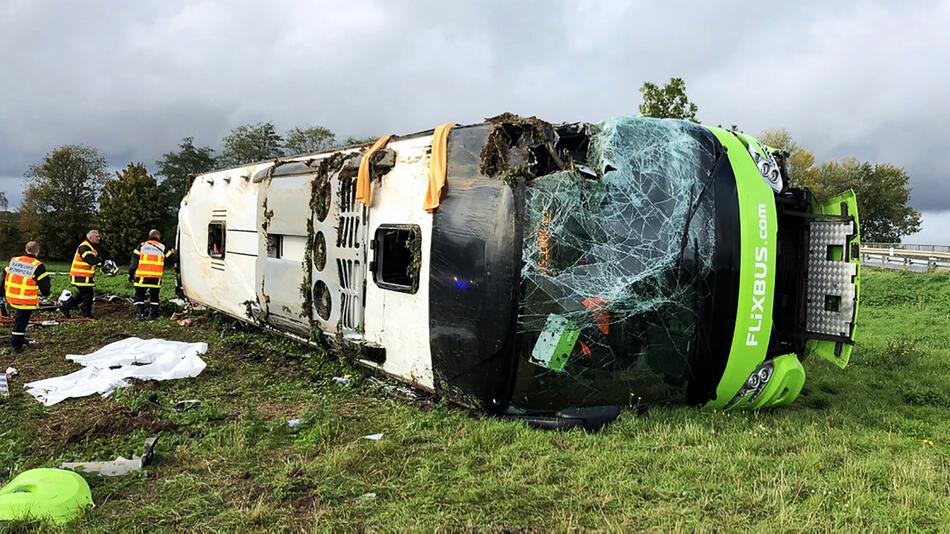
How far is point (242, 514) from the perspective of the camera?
10.5ft

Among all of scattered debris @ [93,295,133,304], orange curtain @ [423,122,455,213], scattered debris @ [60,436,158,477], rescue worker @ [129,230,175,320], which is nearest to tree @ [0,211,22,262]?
scattered debris @ [93,295,133,304]

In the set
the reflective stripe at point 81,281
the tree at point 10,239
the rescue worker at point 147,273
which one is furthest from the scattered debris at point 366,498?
the tree at point 10,239

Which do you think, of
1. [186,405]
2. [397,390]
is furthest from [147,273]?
[397,390]

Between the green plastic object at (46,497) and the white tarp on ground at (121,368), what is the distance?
2.51 meters

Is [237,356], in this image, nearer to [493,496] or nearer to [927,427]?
[493,496]

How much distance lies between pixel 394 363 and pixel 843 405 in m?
3.74

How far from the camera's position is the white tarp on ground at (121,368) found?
587 centimetres

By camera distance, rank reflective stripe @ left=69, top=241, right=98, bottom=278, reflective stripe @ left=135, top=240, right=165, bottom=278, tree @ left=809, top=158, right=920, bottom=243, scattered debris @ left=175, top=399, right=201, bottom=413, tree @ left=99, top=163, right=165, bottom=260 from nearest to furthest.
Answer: scattered debris @ left=175, top=399, right=201, bottom=413, reflective stripe @ left=69, top=241, right=98, bottom=278, reflective stripe @ left=135, top=240, right=165, bottom=278, tree @ left=99, top=163, right=165, bottom=260, tree @ left=809, top=158, right=920, bottom=243

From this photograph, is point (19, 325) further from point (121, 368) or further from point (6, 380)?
point (121, 368)

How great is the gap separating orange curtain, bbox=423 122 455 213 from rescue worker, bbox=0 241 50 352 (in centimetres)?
612

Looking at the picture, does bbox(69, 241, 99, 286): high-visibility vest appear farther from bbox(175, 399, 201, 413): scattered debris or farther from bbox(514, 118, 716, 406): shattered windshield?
bbox(514, 118, 716, 406): shattered windshield

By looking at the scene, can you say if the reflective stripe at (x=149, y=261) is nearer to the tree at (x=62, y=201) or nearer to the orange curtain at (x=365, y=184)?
the orange curtain at (x=365, y=184)

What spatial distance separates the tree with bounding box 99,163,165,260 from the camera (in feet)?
111

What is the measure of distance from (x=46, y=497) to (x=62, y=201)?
4307 cm
